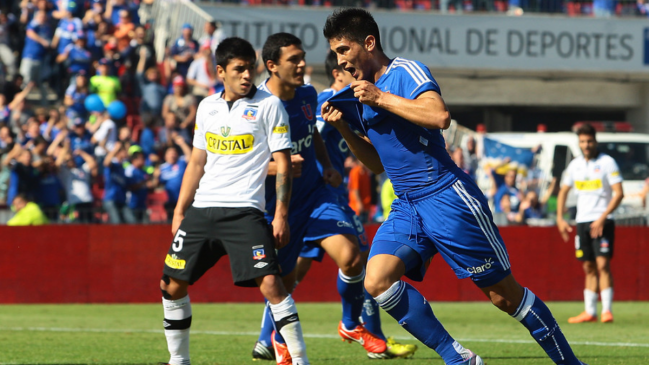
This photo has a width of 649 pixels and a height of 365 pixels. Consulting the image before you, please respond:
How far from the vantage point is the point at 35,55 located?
1769cm

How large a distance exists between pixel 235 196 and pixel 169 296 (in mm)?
771

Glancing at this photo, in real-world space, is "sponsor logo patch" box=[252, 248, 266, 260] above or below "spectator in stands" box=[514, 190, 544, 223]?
above

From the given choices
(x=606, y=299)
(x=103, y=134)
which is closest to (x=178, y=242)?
(x=606, y=299)

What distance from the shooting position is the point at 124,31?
18.3 metres

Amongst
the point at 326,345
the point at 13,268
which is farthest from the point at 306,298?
the point at 326,345

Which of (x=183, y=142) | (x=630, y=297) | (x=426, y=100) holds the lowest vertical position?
(x=630, y=297)

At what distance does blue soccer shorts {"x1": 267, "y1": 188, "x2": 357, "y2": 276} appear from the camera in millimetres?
7266

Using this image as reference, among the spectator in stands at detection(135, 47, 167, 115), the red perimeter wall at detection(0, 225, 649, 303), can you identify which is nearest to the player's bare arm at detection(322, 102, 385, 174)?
the red perimeter wall at detection(0, 225, 649, 303)

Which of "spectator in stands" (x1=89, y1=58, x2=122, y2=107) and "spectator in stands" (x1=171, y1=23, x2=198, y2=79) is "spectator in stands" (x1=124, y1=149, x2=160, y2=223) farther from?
"spectator in stands" (x1=171, y1=23, x2=198, y2=79)

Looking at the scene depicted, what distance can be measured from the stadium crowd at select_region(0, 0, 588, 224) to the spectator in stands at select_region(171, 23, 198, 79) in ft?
0.08

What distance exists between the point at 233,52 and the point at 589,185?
20.9 ft

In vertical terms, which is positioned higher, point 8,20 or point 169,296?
point 8,20

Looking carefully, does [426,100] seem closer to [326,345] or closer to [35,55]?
[326,345]

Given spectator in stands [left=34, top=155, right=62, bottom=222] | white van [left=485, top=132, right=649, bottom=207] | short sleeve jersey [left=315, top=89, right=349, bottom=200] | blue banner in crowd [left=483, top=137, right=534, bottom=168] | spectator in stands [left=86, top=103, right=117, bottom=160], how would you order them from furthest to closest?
white van [left=485, top=132, right=649, bottom=207]
blue banner in crowd [left=483, top=137, right=534, bottom=168]
spectator in stands [left=86, top=103, right=117, bottom=160]
spectator in stands [left=34, top=155, right=62, bottom=222]
short sleeve jersey [left=315, top=89, right=349, bottom=200]
